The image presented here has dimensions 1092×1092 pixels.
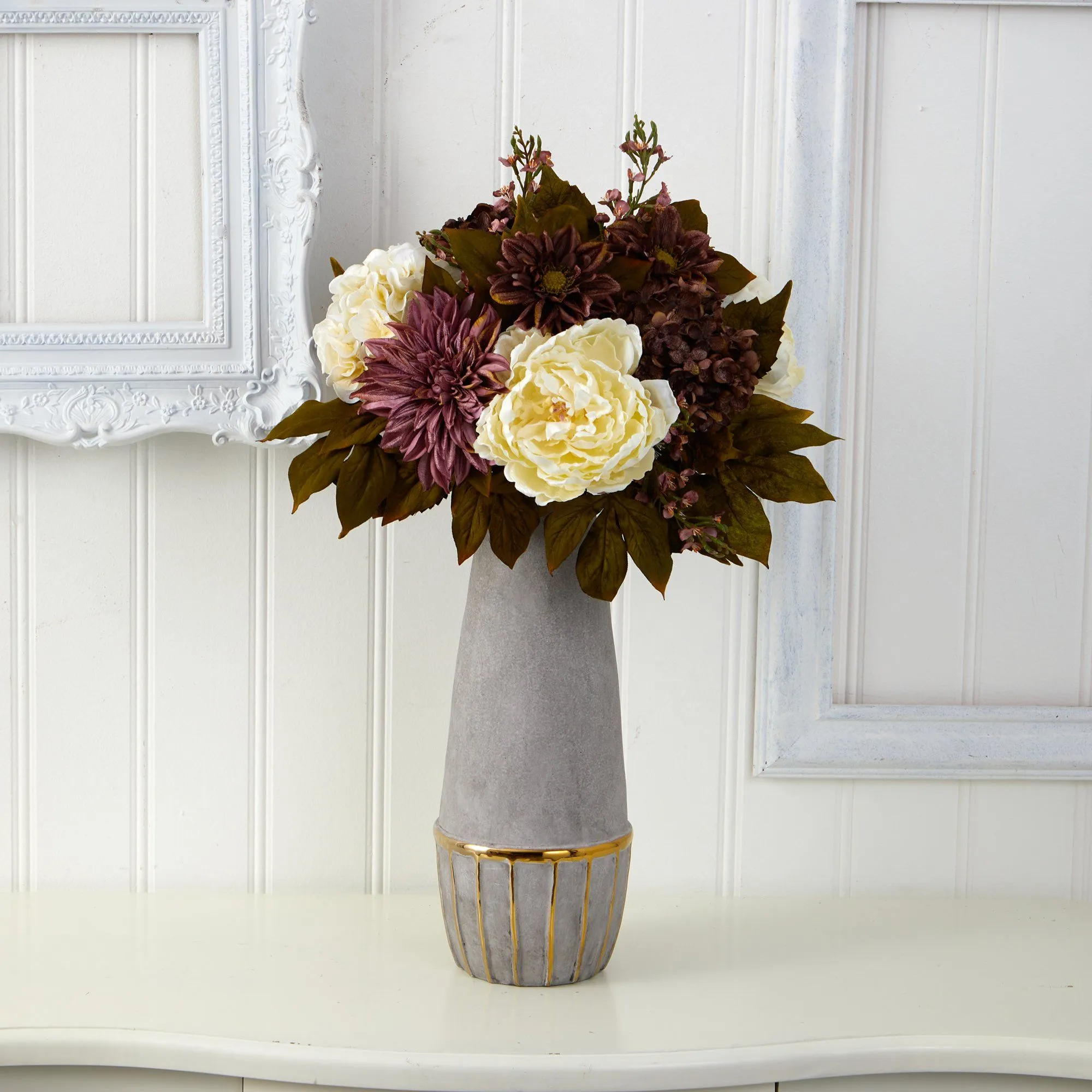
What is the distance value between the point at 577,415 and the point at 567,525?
0.09 meters

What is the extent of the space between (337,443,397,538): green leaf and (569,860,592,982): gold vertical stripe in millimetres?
285

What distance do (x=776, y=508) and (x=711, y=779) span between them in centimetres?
26

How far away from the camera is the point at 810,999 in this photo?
721 mm

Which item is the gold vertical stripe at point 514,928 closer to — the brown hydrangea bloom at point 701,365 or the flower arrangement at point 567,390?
the flower arrangement at point 567,390

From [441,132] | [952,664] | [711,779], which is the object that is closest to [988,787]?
[952,664]

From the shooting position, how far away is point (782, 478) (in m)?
0.68

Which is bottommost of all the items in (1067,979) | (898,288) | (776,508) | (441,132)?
(1067,979)

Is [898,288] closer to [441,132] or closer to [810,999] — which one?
[441,132]

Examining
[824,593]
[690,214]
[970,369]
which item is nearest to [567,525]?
[690,214]

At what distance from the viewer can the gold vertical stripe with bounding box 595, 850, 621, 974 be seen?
28.4 inches

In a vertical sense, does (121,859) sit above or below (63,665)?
below

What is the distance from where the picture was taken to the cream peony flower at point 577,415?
595mm

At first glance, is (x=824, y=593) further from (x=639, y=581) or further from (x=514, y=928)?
(x=514, y=928)

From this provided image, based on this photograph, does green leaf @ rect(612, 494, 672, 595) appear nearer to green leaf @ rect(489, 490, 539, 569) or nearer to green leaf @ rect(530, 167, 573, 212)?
green leaf @ rect(489, 490, 539, 569)
